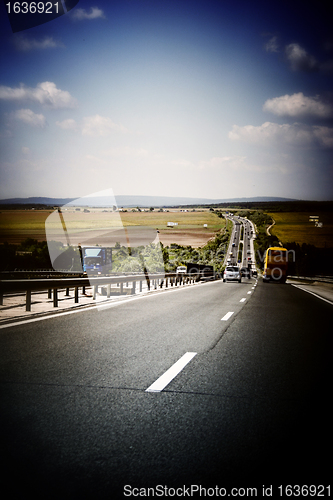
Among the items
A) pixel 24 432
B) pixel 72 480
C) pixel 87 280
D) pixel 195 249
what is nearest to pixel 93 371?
pixel 24 432

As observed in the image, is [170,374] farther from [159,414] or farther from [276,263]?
[276,263]

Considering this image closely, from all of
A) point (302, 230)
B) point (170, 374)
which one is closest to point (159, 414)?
point (170, 374)

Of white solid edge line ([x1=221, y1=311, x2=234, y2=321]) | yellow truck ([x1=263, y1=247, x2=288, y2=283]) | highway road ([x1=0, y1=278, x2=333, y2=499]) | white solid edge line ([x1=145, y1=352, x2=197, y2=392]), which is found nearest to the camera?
highway road ([x1=0, y1=278, x2=333, y2=499])

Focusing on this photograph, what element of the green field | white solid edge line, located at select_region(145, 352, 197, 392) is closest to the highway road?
white solid edge line, located at select_region(145, 352, 197, 392)

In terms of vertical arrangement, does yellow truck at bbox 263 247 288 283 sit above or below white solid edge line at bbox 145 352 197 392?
below

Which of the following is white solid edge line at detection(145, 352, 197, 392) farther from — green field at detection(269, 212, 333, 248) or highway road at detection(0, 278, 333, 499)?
green field at detection(269, 212, 333, 248)

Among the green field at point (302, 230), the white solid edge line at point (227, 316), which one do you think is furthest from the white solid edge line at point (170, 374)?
the green field at point (302, 230)

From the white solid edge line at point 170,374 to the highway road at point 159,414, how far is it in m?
0.03

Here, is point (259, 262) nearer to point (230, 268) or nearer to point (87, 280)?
point (230, 268)

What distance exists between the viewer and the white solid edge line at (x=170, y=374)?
4.42m

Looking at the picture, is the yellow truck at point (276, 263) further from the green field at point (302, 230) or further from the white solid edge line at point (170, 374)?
the green field at point (302, 230)

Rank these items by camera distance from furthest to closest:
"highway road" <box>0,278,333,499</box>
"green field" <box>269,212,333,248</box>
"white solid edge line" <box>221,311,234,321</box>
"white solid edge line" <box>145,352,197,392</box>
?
"green field" <box>269,212,333,248</box>, "white solid edge line" <box>221,311,234,321</box>, "white solid edge line" <box>145,352,197,392</box>, "highway road" <box>0,278,333,499</box>

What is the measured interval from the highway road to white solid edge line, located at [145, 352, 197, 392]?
28 mm

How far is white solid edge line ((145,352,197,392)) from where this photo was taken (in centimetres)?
442
